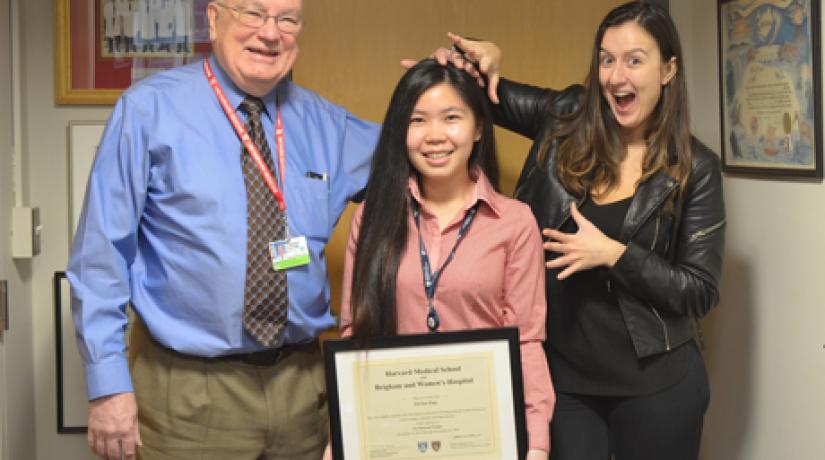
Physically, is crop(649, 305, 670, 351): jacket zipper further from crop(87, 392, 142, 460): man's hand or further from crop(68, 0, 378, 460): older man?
crop(87, 392, 142, 460): man's hand

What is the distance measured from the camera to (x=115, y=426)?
203cm

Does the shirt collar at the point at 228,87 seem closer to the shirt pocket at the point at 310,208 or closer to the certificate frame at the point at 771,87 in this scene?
the shirt pocket at the point at 310,208

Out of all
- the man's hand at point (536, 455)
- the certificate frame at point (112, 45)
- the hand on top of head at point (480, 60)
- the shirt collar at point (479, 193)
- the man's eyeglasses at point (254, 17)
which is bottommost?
the man's hand at point (536, 455)

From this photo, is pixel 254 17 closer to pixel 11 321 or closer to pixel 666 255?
pixel 666 255

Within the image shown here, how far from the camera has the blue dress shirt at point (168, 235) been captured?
6.68 feet

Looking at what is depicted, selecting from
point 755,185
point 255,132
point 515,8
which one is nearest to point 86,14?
point 255,132

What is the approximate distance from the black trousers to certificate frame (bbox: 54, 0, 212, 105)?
5.22 feet

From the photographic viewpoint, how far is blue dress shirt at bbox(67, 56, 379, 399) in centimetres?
204

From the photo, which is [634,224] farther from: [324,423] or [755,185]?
[324,423]

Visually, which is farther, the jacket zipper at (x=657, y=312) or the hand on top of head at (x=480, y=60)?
the hand on top of head at (x=480, y=60)

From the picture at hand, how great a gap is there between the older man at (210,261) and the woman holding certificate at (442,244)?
0.15m

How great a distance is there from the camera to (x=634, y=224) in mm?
Result: 2211

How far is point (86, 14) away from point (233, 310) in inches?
53.2

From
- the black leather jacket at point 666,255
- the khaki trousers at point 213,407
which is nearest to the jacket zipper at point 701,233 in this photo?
the black leather jacket at point 666,255
